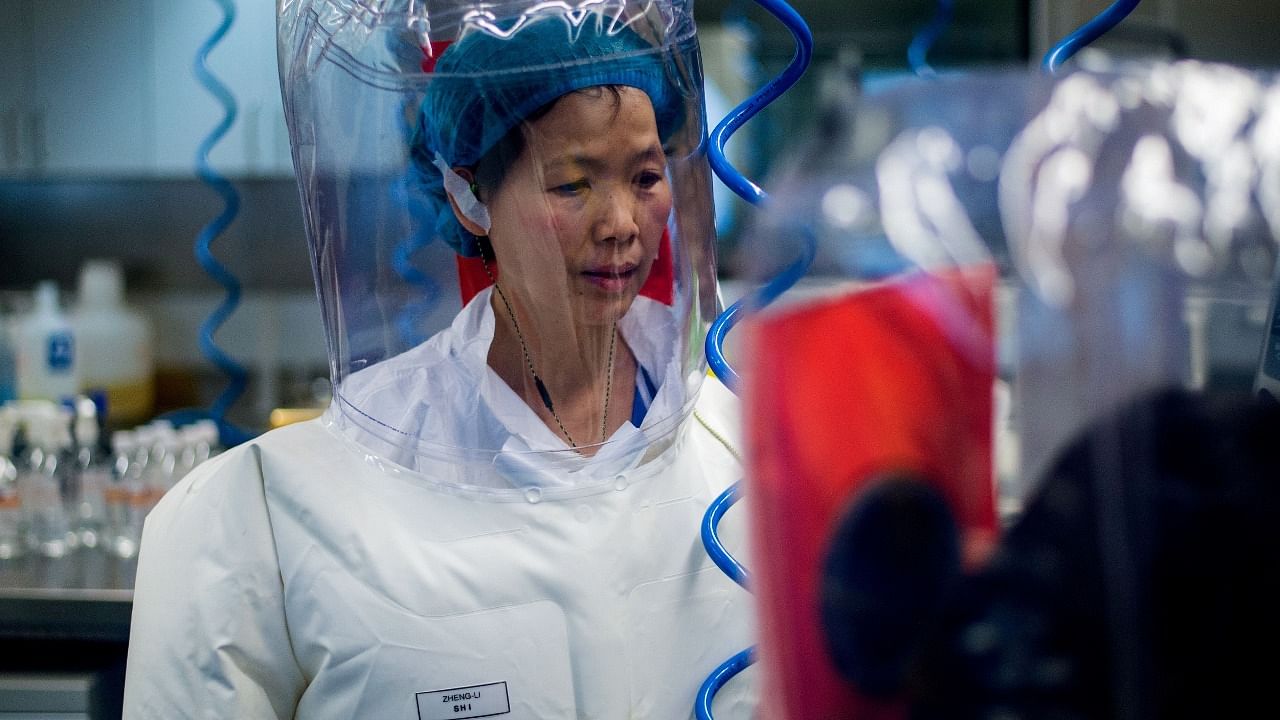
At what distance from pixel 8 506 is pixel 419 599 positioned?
5.38 feet

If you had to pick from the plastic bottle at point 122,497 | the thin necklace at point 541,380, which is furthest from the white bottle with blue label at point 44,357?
the thin necklace at point 541,380

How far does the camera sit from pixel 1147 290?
369mm

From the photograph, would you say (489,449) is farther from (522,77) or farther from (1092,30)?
(1092,30)

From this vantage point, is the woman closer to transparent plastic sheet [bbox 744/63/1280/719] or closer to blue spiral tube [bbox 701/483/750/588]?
blue spiral tube [bbox 701/483/750/588]

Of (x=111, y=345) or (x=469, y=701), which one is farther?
(x=111, y=345)

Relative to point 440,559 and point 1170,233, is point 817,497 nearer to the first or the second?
point 1170,233

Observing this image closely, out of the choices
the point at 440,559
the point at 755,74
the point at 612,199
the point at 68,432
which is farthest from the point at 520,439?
the point at 755,74

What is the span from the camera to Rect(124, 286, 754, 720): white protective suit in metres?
0.93

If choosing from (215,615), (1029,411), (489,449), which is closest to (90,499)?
(215,615)

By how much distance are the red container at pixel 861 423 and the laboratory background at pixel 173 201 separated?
201cm

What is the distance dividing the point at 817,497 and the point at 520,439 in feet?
2.11

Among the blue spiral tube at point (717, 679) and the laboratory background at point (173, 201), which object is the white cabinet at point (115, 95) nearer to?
the laboratory background at point (173, 201)

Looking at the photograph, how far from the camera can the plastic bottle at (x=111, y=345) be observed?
3254 mm

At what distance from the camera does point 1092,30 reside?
69 centimetres
